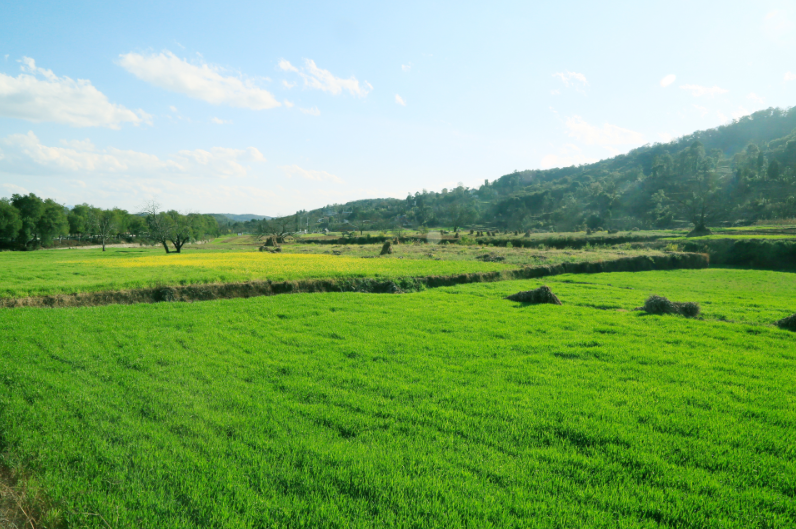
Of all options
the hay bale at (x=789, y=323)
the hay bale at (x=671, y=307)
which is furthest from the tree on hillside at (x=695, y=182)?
the hay bale at (x=789, y=323)

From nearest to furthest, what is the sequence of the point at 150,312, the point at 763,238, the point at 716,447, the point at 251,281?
the point at 716,447 → the point at 150,312 → the point at 251,281 → the point at 763,238

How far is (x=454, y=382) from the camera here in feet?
27.5

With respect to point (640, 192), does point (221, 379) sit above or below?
below

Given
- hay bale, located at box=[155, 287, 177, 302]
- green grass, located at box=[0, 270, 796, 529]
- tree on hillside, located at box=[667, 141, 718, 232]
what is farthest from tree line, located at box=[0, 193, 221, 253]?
tree on hillside, located at box=[667, 141, 718, 232]

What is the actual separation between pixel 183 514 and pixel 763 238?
65.6 m

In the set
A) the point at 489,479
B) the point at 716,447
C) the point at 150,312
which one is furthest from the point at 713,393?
the point at 150,312

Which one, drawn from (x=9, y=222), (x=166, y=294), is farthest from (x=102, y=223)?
(x=166, y=294)

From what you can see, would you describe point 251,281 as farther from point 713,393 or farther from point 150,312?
point 713,393

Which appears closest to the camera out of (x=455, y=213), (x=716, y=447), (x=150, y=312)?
(x=716, y=447)

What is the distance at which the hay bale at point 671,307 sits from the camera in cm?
1592

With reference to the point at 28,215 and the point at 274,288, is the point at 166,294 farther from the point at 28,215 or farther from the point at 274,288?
the point at 28,215

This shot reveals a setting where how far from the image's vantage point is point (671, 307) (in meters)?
16.1

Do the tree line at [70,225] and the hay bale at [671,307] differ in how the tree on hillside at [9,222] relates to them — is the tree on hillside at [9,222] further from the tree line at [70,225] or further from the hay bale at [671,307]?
the hay bale at [671,307]

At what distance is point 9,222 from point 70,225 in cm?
2993
